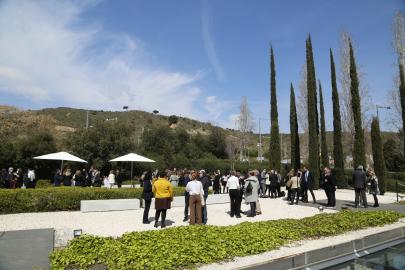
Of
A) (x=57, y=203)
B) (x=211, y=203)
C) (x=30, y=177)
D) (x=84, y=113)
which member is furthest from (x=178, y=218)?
(x=84, y=113)

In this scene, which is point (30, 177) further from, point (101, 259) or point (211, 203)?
point (101, 259)

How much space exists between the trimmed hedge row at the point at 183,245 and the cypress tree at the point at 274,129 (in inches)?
749

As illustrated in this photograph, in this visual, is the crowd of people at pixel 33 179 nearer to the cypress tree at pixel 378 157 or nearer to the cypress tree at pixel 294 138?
the cypress tree at pixel 294 138

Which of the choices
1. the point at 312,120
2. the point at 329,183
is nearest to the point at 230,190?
the point at 329,183

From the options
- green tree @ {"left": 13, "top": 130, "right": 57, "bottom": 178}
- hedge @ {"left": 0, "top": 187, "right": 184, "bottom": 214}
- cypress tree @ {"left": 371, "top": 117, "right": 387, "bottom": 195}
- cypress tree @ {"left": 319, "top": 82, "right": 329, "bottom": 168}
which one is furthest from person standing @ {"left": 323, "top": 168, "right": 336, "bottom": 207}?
green tree @ {"left": 13, "top": 130, "right": 57, "bottom": 178}

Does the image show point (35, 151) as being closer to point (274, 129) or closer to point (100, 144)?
point (100, 144)

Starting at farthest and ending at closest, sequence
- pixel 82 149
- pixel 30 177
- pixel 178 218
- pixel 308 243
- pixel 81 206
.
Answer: pixel 82 149, pixel 30 177, pixel 81 206, pixel 178 218, pixel 308 243

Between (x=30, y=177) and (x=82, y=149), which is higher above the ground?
(x=82, y=149)

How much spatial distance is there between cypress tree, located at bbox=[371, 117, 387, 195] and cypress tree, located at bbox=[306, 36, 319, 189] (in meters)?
4.26

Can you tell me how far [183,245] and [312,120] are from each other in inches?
913

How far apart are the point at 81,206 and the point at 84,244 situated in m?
8.19

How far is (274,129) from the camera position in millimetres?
29203

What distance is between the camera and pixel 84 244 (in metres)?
6.15

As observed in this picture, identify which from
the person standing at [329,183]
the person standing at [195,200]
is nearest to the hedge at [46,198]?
the person standing at [195,200]
